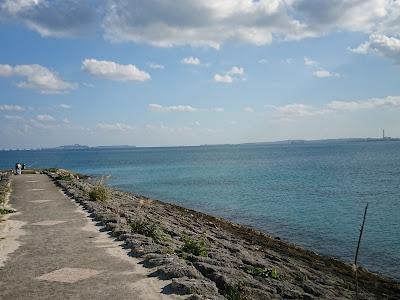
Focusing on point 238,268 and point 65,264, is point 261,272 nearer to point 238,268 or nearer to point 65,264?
point 238,268

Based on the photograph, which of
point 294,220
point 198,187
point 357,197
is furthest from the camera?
point 198,187

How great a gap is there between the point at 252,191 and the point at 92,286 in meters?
40.7

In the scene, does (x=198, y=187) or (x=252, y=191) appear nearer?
(x=252, y=191)

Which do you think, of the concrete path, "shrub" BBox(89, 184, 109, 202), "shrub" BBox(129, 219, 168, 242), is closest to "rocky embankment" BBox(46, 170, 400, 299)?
"shrub" BBox(129, 219, 168, 242)

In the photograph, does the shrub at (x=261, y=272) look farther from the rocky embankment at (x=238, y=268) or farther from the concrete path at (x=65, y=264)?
the concrete path at (x=65, y=264)

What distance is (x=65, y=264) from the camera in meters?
11.1

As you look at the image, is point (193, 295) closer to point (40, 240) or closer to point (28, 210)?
A: point (40, 240)

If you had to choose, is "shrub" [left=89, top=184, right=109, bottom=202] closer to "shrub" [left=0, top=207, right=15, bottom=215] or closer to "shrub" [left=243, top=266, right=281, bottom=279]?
"shrub" [left=0, top=207, right=15, bottom=215]

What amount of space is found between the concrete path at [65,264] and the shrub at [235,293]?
1212 mm

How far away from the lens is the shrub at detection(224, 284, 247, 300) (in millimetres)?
8596

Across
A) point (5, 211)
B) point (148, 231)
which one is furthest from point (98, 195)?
point (148, 231)

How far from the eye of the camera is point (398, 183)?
5141cm

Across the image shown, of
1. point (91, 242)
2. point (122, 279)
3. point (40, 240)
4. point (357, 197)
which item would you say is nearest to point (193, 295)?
point (122, 279)

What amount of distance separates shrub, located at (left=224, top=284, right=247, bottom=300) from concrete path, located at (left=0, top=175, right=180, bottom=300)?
3.98ft
